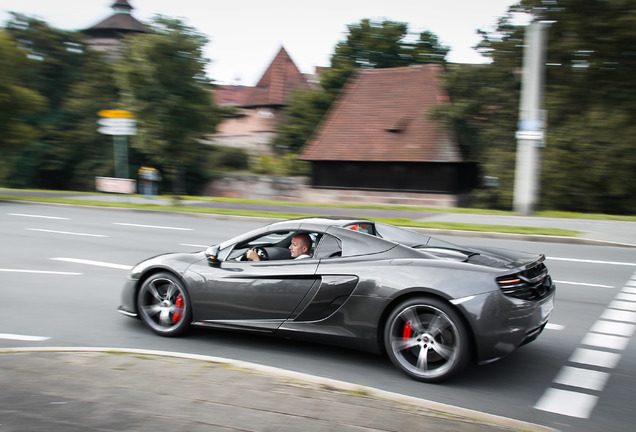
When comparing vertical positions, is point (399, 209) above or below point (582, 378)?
above

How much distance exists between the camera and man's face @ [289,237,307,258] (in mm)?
5453

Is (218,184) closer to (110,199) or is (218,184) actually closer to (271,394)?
(110,199)

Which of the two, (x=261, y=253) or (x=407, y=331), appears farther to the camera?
(x=261, y=253)

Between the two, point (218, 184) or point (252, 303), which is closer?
point (252, 303)

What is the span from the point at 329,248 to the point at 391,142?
91.0 feet

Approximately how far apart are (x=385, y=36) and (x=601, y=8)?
73.7ft

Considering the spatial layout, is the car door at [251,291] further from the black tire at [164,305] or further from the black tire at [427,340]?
the black tire at [427,340]

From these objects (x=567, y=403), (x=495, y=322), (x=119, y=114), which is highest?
(x=119, y=114)

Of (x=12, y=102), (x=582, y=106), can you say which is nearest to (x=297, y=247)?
(x=582, y=106)

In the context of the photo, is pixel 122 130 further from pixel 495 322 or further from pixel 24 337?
pixel 495 322

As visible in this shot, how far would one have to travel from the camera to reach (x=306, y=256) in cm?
532

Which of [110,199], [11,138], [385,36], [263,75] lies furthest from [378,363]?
[263,75]

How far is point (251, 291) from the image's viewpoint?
17.7 ft

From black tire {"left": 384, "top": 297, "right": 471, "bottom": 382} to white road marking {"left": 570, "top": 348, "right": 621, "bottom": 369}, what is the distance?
1.42 m
